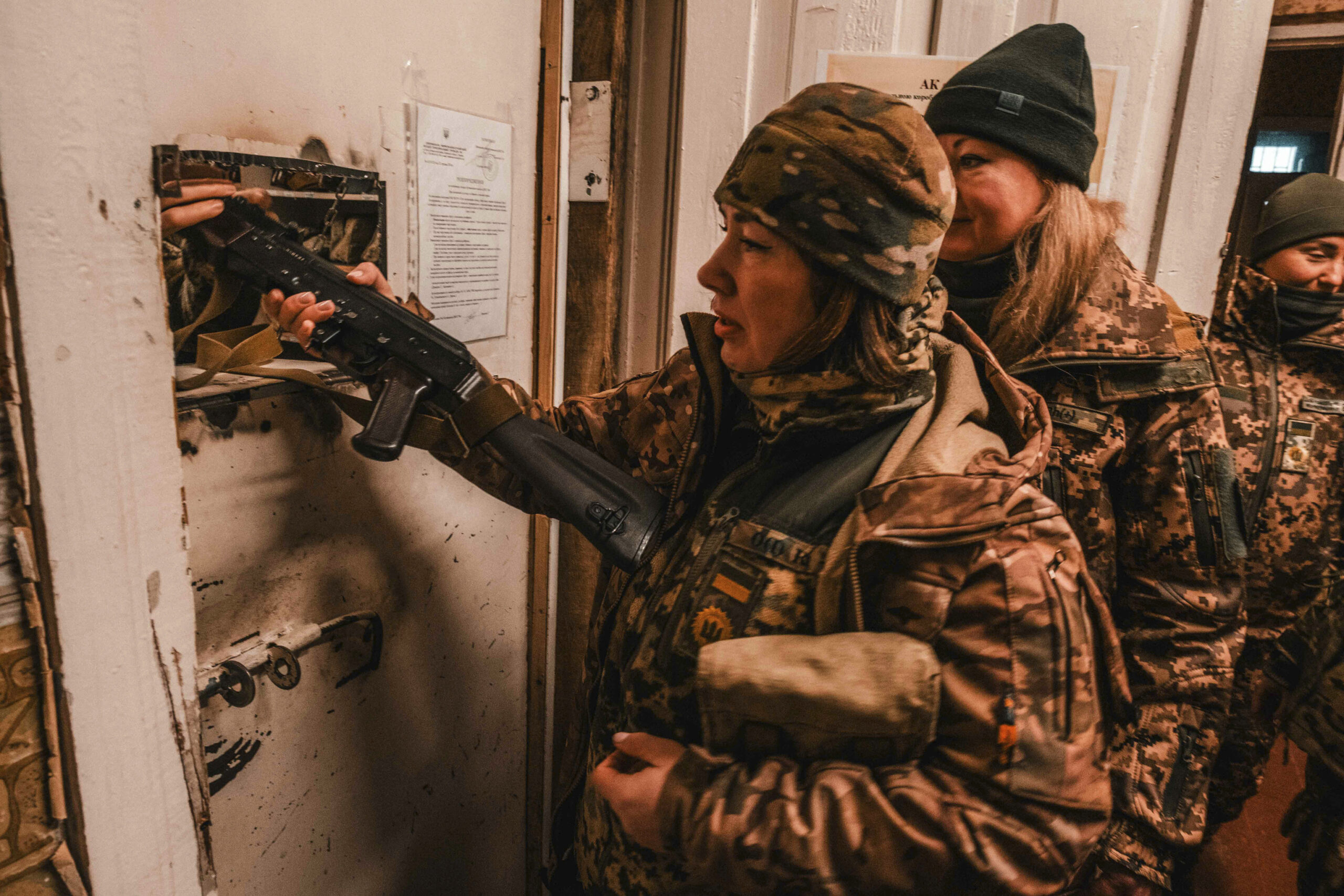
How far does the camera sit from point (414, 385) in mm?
875

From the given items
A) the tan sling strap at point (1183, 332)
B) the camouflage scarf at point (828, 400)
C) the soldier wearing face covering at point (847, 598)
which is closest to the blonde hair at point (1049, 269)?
the tan sling strap at point (1183, 332)

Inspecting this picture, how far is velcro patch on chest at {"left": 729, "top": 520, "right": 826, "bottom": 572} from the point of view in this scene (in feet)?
2.45

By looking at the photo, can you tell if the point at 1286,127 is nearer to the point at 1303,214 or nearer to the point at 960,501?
the point at 1303,214

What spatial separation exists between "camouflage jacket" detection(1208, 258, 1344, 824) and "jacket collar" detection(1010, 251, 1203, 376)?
63 centimetres

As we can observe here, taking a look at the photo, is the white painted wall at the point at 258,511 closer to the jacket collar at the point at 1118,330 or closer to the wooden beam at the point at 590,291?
the wooden beam at the point at 590,291

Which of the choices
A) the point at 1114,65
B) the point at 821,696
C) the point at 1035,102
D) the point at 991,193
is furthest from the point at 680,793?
the point at 1114,65

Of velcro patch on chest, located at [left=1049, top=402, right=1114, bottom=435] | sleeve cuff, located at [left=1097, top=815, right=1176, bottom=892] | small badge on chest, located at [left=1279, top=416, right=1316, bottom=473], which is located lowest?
sleeve cuff, located at [left=1097, top=815, right=1176, bottom=892]

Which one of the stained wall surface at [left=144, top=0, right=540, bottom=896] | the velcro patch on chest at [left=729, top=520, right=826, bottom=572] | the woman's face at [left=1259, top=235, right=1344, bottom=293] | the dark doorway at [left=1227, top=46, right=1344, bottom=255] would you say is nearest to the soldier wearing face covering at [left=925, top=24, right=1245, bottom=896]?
the velcro patch on chest at [left=729, top=520, right=826, bottom=572]

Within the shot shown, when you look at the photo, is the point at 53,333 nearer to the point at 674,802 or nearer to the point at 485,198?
the point at 674,802

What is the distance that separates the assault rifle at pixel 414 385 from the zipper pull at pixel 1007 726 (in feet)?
1.30

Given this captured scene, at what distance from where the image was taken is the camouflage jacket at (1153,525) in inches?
39.3

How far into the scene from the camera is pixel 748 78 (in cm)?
139

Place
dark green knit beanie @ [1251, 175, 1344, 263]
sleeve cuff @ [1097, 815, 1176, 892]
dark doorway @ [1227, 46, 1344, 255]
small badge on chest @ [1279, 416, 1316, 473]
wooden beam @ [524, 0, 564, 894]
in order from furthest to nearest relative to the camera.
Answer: dark doorway @ [1227, 46, 1344, 255]
dark green knit beanie @ [1251, 175, 1344, 263]
small badge on chest @ [1279, 416, 1316, 473]
wooden beam @ [524, 0, 564, 894]
sleeve cuff @ [1097, 815, 1176, 892]

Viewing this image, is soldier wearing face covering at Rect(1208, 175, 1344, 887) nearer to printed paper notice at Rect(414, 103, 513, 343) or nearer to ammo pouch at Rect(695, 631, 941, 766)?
ammo pouch at Rect(695, 631, 941, 766)
